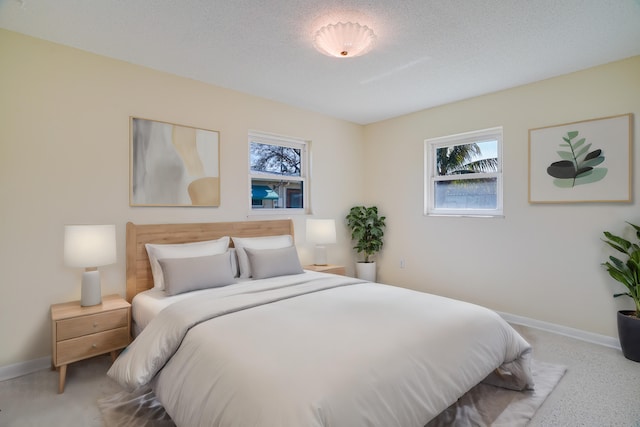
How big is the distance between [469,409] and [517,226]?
2187 mm

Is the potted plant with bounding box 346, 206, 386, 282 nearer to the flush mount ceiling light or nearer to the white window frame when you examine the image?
the white window frame

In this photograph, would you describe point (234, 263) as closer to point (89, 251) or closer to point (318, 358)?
point (89, 251)

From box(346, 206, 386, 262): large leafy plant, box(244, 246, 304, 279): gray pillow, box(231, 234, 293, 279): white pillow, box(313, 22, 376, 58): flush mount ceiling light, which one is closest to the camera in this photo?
box(313, 22, 376, 58): flush mount ceiling light

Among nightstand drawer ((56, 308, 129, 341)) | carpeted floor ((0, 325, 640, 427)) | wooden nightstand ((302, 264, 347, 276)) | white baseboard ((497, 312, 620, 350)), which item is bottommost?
carpeted floor ((0, 325, 640, 427))

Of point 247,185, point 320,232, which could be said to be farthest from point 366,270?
point 247,185

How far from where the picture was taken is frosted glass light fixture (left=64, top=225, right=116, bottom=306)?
7.75 feet

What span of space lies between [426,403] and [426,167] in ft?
10.8

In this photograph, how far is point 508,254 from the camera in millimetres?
3559

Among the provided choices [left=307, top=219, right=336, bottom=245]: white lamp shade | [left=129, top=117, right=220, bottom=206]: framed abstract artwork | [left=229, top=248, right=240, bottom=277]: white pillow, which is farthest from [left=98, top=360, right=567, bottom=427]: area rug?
[left=307, top=219, right=336, bottom=245]: white lamp shade

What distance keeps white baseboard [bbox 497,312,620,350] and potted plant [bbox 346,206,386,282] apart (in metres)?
1.69

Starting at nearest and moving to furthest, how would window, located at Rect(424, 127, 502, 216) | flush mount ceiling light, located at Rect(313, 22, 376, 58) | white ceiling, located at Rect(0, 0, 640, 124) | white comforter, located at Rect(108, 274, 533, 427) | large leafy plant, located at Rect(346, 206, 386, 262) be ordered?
white comforter, located at Rect(108, 274, 533, 427) → white ceiling, located at Rect(0, 0, 640, 124) → flush mount ceiling light, located at Rect(313, 22, 376, 58) → window, located at Rect(424, 127, 502, 216) → large leafy plant, located at Rect(346, 206, 386, 262)

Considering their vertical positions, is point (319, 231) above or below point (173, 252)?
above

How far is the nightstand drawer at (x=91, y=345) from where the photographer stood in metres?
2.21

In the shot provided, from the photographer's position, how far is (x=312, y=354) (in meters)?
1.49
